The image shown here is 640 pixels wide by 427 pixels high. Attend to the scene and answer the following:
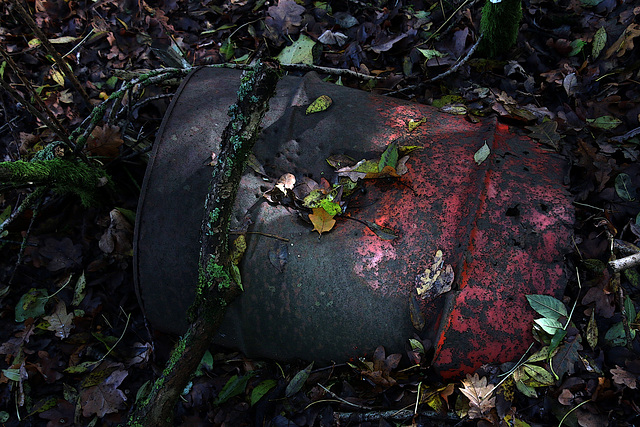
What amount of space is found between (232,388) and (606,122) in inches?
83.4

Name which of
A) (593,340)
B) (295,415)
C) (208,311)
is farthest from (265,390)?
(593,340)

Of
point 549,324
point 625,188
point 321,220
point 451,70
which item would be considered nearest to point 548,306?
point 549,324

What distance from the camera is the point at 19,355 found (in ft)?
6.83

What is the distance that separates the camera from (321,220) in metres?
1.49

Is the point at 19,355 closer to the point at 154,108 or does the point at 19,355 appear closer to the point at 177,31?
the point at 154,108

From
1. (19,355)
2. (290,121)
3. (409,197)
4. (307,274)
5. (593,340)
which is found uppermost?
(290,121)

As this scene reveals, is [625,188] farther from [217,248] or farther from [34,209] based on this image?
[34,209]

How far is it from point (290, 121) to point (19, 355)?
1836 millimetres

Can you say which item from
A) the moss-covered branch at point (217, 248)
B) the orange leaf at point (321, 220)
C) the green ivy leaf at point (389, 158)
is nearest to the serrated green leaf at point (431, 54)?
the green ivy leaf at point (389, 158)

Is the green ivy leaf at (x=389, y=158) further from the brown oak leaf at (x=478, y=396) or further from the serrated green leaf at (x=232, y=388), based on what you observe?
the serrated green leaf at (x=232, y=388)

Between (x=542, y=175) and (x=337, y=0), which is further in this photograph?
(x=337, y=0)

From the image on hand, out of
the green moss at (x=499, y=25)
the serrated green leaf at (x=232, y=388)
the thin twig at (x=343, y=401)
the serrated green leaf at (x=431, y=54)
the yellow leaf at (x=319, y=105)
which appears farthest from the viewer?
the serrated green leaf at (x=431, y=54)

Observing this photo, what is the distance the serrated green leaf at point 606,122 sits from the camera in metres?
1.89

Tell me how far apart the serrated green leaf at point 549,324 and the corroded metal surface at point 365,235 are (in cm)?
4
